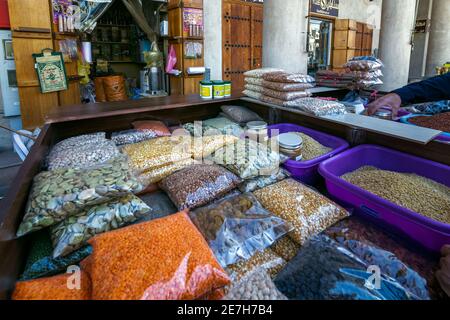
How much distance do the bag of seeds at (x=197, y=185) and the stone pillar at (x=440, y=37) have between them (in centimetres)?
833

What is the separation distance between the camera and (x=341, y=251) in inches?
33.6

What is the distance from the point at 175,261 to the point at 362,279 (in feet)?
1.51

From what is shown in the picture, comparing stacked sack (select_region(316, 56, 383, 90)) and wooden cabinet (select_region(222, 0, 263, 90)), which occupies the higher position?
wooden cabinet (select_region(222, 0, 263, 90))

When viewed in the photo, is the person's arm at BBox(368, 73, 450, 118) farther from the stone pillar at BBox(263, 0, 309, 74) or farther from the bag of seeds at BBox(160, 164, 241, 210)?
the stone pillar at BBox(263, 0, 309, 74)

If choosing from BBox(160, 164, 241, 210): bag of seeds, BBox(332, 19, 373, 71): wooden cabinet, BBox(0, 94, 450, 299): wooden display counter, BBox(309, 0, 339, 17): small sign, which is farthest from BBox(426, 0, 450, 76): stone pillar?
BBox(160, 164, 241, 210): bag of seeds

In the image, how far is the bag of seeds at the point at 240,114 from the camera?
188 cm

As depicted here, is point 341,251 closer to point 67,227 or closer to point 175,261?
point 175,261

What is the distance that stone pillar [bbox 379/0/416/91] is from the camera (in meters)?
3.93

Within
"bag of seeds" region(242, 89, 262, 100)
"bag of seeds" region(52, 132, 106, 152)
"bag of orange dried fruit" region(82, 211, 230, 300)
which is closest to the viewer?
"bag of orange dried fruit" region(82, 211, 230, 300)

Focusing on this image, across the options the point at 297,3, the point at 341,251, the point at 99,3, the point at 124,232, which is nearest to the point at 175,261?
the point at 124,232

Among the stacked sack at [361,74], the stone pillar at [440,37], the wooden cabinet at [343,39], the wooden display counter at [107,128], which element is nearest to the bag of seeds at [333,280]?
the wooden display counter at [107,128]

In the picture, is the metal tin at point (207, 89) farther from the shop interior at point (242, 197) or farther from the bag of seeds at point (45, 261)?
the bag of seeds at point (45, 261)

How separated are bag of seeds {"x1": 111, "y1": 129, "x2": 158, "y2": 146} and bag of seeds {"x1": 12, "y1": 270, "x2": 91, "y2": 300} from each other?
2.93 ft

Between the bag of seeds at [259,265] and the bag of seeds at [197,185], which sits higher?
the bag of seeds at [197,185]
